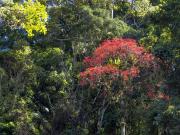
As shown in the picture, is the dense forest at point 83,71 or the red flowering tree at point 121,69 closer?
the red flowering tree at point 121,69

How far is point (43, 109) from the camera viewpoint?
14094mm

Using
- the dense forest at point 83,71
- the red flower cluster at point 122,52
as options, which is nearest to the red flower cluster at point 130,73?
the dense forest at point 83,71

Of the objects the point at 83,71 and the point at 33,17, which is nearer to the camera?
the point at 33,17

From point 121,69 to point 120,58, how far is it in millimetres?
315

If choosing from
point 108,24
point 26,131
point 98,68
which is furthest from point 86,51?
point 26,131

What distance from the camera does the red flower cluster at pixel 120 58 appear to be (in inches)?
476

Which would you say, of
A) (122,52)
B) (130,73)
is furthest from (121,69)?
(122,52)

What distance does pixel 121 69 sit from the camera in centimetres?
1220

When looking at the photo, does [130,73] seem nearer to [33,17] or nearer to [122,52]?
[122,52]

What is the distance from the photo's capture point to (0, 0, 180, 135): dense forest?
12.2 metres

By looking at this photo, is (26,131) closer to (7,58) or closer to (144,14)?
(7,58)

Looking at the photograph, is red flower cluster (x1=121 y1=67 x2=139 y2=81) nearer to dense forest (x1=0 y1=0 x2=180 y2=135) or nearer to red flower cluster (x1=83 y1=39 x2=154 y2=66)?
dense forest (x1=0 y1=0 x2=180 y2=135)

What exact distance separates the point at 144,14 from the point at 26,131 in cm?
569

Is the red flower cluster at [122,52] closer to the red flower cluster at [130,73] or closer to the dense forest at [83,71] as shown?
the dense forest at [83,71]
